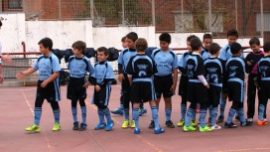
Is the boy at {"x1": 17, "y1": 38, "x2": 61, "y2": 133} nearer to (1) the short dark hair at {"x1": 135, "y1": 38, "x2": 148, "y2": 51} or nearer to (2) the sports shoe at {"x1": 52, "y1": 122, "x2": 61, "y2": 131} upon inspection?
(2) the sports shoe at {"x1": 52, "y1": 122, "x2": 61, "y2": 131}

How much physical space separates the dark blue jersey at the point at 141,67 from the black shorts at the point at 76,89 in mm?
1089

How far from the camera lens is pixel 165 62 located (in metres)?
11.4

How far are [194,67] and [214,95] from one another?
764mm

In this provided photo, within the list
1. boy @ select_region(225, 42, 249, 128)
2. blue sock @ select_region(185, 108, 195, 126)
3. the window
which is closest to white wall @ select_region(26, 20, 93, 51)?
the window

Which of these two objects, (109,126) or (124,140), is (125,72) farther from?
(124,140)

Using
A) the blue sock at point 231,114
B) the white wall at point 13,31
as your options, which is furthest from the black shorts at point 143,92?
the white wall at point 13,31

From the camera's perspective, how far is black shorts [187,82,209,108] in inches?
437

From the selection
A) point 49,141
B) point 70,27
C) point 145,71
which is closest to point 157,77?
point 145,71

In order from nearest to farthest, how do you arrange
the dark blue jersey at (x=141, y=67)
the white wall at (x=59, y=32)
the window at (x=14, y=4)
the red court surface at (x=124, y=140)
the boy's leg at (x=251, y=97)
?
the red court surface at (x=124, y=140) < the dark blue jersey at (x=141, y=67) < the boy's leg at (x=251, y=97) < the white wall at (x=59, y=32) < the window at (x=14, y=4)

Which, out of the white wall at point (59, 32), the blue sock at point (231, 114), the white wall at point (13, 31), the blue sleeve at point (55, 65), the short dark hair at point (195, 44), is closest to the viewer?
the short dark hair at point (195, 44)

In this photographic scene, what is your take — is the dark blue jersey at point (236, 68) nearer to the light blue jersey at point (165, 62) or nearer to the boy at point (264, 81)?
the boy at point (264, 81)

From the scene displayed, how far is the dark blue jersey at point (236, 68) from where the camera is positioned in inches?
453

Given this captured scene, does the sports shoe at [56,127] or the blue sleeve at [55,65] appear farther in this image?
the sports shoe at [56,127]

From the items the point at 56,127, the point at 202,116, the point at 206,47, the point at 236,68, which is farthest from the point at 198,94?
the point at 56,127
